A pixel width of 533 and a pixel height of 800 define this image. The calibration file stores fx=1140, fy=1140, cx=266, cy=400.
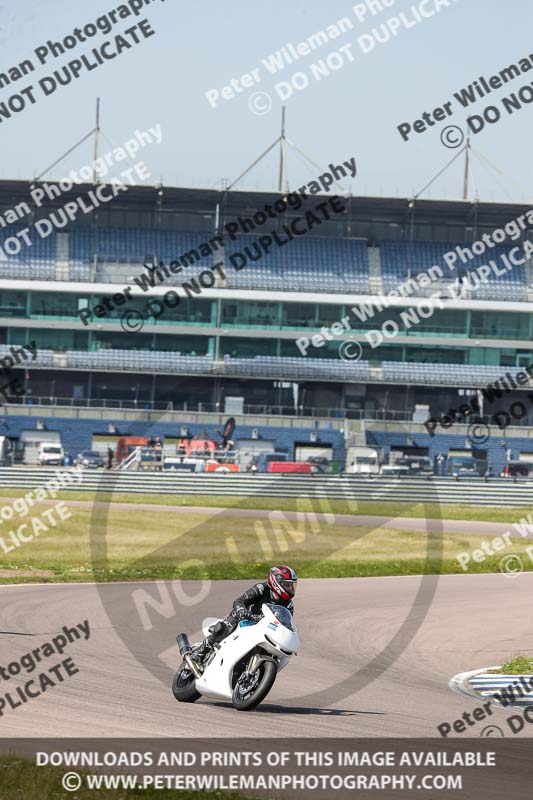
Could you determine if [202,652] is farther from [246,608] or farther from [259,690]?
[259,690]

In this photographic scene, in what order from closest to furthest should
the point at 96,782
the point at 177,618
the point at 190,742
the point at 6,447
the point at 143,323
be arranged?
the point at 96,782, the point at 190,742, the point at 177,618, the point at 6,447, the point at 143,323

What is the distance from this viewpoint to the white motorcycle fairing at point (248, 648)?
10.4 meters

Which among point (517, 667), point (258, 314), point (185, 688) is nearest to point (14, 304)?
point (258, 314)

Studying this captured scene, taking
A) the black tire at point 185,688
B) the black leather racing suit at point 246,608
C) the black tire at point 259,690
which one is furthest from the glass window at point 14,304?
the black tire at point 259,690

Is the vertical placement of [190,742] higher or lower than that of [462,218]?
lower

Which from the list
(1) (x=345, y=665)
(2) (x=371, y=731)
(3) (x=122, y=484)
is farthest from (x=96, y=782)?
(3) (x=122, y=484)

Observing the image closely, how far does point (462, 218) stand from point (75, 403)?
28.8m

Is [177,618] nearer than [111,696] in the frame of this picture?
No

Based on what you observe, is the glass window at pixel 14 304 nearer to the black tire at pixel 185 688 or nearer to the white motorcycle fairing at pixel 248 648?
A: the black tire at pixel 185 688

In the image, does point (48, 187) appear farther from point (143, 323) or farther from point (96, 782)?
point (96, 782)

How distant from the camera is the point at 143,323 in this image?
72.1m

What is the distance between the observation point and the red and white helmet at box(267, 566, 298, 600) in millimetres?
10758

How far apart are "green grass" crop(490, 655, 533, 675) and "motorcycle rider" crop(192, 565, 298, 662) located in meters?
5.28

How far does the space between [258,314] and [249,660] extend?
62932mm
